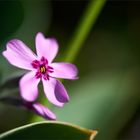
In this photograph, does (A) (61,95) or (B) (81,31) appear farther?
(B) (81,31)

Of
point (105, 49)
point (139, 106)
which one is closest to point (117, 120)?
point (139, 106)

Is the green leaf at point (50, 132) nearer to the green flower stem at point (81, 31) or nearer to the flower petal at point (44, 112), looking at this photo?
the flower petal at point (44, 112)

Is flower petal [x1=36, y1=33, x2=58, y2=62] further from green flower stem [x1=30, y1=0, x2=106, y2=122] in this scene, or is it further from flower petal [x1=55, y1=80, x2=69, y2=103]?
green flower stem [x1=30, y1=0, x2=106, y2=122]

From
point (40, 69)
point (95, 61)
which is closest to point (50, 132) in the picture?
point (40, 69)

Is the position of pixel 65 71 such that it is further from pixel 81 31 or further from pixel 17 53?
pixel 81 31

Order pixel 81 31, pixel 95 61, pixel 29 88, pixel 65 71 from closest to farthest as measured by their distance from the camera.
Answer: pixel 29 88 < pixel 65 71 < pixel 81 31 < pixel 95 61

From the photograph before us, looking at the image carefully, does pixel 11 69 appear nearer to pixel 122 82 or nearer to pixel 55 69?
pixel 55 69
